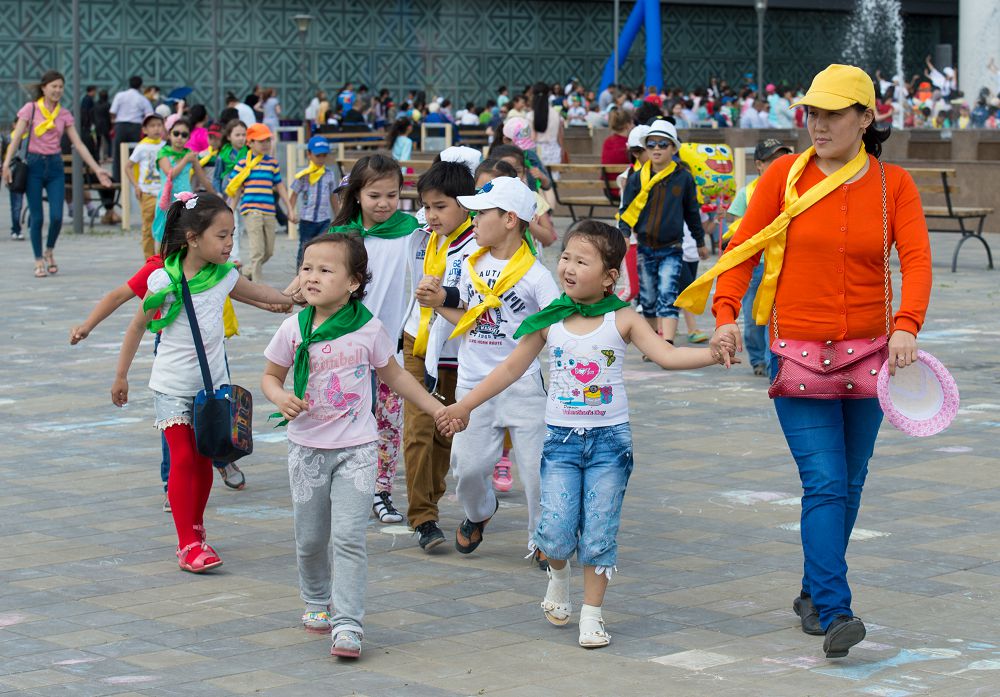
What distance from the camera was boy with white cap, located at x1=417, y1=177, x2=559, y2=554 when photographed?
20.7ft

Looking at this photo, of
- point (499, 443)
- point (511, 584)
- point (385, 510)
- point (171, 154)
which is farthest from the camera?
point (171, 154)

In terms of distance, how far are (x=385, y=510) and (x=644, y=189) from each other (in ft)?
17.0

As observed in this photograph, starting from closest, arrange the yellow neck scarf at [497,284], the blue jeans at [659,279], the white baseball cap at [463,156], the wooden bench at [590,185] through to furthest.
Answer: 1. the yellow neck scarf at [497,284]
2. the white baseball cap at [463,156]
3. the blue jeans at [659,279]
4. the wooden bench at [590,185]

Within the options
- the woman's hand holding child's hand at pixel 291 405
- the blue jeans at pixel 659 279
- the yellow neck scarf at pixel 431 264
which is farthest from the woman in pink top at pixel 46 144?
the woman's hand holding child's hand at pixel 291 405

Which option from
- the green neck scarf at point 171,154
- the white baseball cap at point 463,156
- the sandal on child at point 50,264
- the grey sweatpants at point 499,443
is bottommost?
the sandal on child at point 50,264

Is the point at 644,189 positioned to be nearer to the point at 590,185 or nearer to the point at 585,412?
the point at 585,412

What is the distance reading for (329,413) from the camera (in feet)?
18.0

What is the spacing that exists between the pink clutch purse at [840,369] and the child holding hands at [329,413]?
52.6 inches

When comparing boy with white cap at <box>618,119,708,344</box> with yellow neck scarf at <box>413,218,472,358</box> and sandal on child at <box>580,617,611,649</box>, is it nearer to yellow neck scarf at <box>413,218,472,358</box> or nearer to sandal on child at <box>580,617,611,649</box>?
yellow neck scarf at <box>413,218,472,358</box>

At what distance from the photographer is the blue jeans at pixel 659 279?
12094 mm

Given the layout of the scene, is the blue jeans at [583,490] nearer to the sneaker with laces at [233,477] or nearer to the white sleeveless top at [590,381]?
the white sleeveless top at [590,381]

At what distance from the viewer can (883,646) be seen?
533 cm

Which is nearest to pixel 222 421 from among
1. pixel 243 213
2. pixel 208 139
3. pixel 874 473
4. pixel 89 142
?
pixel 874 473

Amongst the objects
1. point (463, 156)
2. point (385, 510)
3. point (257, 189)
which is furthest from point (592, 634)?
point (257, 189)
